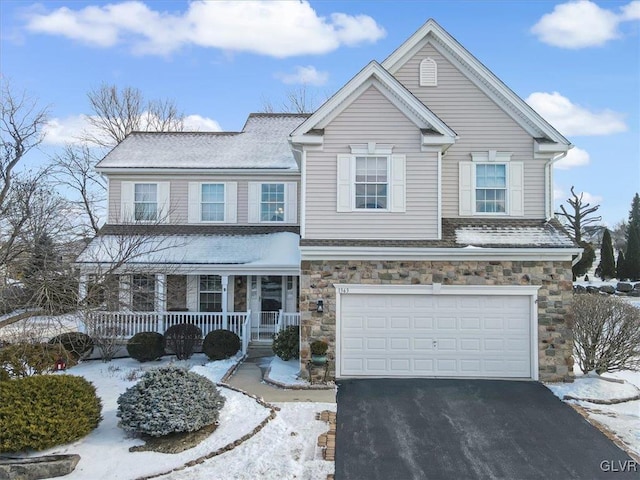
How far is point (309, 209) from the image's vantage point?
11281 millimetres

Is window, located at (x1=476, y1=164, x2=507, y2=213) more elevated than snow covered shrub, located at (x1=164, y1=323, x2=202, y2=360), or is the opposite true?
window, located at (x1=476, y1=164, x2=507, y2=213)

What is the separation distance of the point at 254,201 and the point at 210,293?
3.53 meters

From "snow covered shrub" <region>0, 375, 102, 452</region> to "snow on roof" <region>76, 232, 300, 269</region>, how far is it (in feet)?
21.9

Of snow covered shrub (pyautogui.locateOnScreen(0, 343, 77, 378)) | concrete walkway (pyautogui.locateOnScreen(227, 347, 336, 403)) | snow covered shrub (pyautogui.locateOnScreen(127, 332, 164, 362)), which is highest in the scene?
snow covered shrub (pyautogui.locateOnScreen(0, 343, 77, 378))

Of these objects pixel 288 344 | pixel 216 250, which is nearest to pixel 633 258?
pixel 216 250

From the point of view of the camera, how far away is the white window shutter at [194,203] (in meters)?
16.8

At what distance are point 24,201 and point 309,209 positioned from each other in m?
6.72

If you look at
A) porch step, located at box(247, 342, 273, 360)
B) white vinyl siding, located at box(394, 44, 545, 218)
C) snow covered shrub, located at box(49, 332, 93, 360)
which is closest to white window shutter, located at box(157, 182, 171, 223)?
snow covered shrub, located at box(49, 332, 93, 360)

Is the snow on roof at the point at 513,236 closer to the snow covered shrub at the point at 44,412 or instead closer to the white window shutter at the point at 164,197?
the snow covered shrub at the point at 44,412

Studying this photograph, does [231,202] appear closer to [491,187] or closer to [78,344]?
[78,344]

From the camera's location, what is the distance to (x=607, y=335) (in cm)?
1110

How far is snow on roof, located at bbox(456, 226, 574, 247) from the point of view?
1096cm

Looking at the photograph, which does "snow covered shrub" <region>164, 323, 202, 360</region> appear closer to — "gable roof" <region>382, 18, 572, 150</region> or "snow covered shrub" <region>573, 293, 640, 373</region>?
"gable roof" <region>382, 18, 572, 150</region>

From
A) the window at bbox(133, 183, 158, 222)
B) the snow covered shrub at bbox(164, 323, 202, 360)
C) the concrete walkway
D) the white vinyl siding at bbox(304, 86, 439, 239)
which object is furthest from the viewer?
the window at bbox(133, 183, 158, 222)
